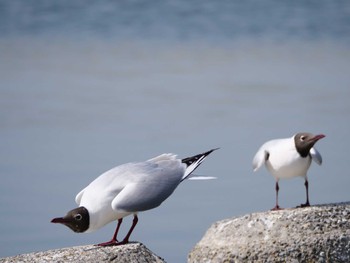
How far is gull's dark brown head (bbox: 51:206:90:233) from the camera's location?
8.14 meters

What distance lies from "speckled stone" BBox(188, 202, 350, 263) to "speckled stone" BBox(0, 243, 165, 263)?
732 millimetres

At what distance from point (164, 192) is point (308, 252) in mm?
1414

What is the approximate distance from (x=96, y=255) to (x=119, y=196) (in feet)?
1.83

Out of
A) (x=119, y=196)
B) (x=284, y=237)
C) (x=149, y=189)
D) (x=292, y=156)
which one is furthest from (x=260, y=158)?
(x=119, y=196)

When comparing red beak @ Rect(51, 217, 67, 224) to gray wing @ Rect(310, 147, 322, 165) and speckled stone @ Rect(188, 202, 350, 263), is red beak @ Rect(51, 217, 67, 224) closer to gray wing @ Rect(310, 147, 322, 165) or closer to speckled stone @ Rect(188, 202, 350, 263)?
speckled stone @ Rect(188, 202, 350, 263)

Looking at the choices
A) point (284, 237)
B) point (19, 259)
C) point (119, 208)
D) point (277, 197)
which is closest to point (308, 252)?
point (284, 237)

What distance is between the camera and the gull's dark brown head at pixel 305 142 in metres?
9.27

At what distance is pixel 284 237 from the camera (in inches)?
327

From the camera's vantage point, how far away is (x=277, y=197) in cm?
927

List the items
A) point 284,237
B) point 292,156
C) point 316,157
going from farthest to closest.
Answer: point 316,157, point 292,156, point 284,237

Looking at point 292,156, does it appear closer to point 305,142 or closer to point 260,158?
point 305,142

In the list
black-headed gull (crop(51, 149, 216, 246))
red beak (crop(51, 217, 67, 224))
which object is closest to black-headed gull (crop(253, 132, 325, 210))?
black-headed gull (crop(51, 149, 216, 246))

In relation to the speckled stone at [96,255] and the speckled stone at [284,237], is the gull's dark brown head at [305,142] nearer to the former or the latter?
the speckled stone at [284,237]

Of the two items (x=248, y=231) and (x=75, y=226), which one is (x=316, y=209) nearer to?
(x=248, y=231)
